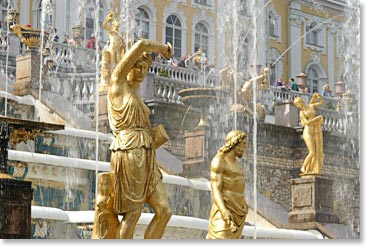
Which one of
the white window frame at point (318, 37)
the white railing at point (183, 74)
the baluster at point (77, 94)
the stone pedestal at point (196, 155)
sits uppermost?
the white window frame at point (318, 37)

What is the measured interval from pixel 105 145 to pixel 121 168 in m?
4.41

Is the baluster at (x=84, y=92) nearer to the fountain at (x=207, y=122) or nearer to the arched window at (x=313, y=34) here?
the fountain at (x=207, y=122)

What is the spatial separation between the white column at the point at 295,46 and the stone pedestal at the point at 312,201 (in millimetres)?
4302

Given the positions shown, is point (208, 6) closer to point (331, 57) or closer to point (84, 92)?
point (331, 57)

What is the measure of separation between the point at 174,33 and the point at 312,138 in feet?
13.0

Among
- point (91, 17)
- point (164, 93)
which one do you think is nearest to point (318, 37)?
point (164, 93)

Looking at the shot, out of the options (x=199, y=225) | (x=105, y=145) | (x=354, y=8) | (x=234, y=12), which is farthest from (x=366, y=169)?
(x=234, y=12)

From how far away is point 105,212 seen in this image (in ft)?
25.1

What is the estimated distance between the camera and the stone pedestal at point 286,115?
53.6 feet

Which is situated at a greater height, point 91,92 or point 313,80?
point 313,80

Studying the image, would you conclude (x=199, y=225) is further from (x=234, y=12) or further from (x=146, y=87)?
(x=234, y=12)

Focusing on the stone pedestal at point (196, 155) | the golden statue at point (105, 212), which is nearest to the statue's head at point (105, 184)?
the golden statue at point (105, 212)

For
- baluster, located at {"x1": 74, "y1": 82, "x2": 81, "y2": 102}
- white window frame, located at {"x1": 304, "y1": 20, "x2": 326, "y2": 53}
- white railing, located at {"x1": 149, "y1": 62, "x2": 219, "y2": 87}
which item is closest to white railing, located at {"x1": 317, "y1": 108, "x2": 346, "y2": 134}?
white window frame, located at {"x1": 304, "y1": 20, "x2": 326, "y2": 53}

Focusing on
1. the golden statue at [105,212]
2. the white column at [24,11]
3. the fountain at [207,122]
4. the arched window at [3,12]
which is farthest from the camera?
the white column at [24,11]
